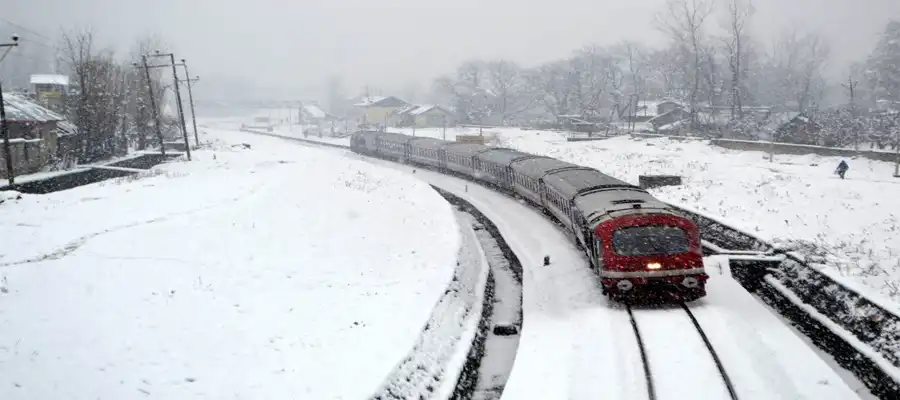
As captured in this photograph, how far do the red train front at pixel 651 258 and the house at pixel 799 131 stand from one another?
133 feet

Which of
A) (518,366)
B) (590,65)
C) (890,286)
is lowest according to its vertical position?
(518,366)

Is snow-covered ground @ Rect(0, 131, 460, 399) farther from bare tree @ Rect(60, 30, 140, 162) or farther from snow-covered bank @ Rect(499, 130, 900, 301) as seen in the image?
bare tree @ Rect(60, 30, 140, 162)

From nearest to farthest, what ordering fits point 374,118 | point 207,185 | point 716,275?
point 716,275 < point 207,185 < point 374,118

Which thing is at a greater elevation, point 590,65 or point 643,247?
point 590,65

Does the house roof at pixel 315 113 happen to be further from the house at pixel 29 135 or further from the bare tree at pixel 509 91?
the house at pixel 29 135

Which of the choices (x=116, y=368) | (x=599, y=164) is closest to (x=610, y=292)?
(x=116, y=368)

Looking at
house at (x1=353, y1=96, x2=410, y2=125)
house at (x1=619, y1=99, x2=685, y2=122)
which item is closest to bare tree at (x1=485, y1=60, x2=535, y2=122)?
house at (x1=353, y1=96, x2=410, y2=125)

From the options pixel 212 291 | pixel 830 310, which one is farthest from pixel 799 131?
pixel 212 291

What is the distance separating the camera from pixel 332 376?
1121 centimetres

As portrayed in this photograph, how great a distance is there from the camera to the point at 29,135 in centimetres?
3997

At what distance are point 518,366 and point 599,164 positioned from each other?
112 feet

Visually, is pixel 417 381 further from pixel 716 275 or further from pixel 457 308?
pixel 716 275

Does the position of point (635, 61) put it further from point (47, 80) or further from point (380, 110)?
point (47, 80)

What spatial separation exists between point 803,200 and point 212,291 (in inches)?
934
